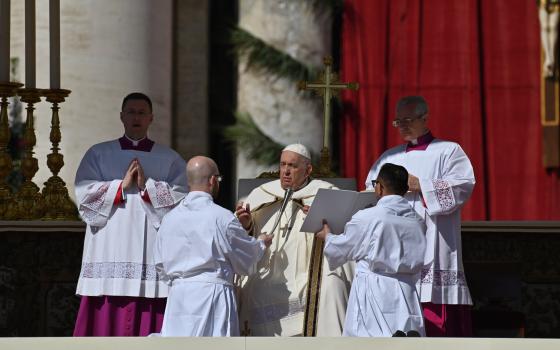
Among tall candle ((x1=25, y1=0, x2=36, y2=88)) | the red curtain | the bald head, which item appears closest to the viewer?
the bald head

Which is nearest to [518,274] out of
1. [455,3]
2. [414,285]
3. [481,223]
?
[481,223]

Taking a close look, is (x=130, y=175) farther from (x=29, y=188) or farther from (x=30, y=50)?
(x=30, y=50)

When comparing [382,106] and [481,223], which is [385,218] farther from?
[382,106]

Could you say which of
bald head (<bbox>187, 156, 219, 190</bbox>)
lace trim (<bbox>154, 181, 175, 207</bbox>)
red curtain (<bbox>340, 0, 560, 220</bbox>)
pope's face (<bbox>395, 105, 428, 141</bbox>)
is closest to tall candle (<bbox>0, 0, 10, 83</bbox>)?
lace trim (<bbox>154, 181, 175, 207</bbox>)

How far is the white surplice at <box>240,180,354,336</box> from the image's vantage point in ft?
31.4

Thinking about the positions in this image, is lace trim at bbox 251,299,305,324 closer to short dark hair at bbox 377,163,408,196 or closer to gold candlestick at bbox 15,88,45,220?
short dark hair at bbox 377,163,408,196

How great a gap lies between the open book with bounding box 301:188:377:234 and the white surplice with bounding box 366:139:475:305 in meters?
0.56

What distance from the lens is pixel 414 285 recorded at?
9094 mm

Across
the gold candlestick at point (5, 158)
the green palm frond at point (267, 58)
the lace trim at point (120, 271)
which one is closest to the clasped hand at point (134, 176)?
the lace trim at point (120, 271)

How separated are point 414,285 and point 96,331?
6.14 feet

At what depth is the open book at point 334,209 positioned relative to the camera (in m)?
9.29

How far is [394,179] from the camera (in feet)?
29.5

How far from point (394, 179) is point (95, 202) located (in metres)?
1.82

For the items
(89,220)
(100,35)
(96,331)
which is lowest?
(96,331)
